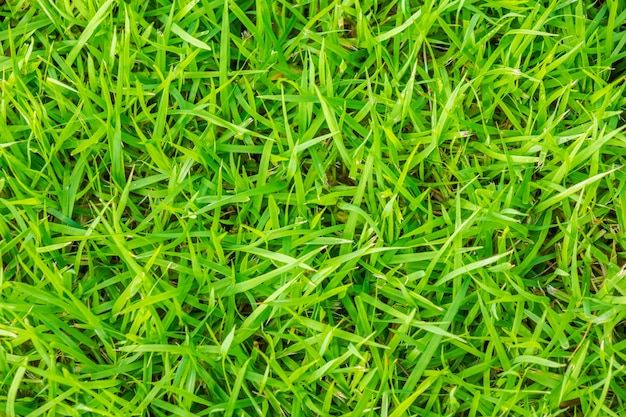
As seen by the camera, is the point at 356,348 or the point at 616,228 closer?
the point at 356,348

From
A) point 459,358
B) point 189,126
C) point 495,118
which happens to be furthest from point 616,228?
point 189,126

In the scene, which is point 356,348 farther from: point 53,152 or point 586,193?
point 53,152

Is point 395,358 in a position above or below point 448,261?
below

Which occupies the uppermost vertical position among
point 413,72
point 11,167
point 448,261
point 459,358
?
point 413,72

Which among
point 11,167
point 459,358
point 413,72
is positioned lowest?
point 459,358

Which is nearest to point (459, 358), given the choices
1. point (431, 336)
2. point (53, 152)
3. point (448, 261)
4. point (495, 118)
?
point (431, 336)

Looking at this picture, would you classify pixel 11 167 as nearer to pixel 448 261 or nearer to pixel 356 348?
pixel 356 348
